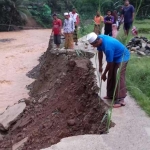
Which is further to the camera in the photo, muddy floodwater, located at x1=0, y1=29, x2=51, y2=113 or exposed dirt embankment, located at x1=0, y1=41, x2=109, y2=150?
muddy floodwater, located at x1=0, y1=29, x2=51, y2=113

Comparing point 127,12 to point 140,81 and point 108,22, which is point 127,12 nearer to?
point 108,22

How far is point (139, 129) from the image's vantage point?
18.0ft

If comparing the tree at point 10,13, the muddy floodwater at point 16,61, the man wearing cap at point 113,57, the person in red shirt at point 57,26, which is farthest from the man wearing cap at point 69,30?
the tree at point 10,13

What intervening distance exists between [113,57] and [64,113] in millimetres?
1548

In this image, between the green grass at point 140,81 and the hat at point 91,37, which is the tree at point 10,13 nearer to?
the green grass at point 140,81

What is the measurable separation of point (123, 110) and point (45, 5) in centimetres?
3487

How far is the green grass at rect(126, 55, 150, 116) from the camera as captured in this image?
6.95 m

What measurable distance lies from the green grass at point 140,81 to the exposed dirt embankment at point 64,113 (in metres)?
0.85

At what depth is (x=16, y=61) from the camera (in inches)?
766

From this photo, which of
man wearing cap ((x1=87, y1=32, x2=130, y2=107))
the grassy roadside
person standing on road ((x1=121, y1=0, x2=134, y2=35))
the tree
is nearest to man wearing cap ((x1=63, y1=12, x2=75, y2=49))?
person standing on road ((x1=121, y1=0, x2=134, y2=35))

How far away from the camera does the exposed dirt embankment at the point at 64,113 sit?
18.8ft

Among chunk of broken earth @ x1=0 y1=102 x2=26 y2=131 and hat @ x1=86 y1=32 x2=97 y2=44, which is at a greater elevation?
hat @ x1=86 y1=32 x2=97 y2=44

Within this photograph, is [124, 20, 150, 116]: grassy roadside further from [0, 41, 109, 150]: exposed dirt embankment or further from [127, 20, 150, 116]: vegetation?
[0, 41, 109, 150]: exposed dirt embankment

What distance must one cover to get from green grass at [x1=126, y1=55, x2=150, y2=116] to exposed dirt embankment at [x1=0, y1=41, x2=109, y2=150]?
33.6 inches
